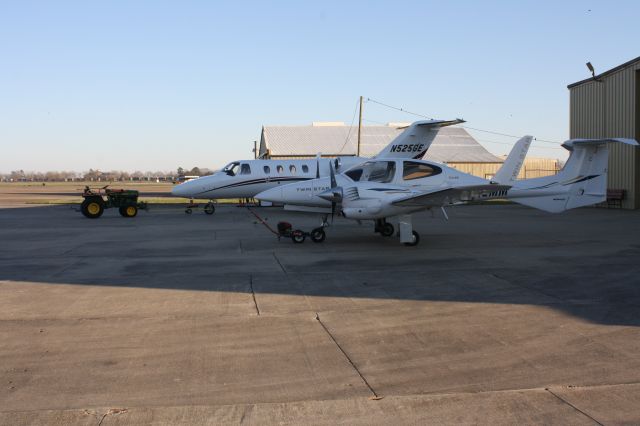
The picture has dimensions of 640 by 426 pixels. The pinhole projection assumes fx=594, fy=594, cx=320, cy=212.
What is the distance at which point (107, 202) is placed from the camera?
26203mm

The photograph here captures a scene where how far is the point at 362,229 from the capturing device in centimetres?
1978

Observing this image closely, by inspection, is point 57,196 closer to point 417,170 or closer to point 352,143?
point 352,143

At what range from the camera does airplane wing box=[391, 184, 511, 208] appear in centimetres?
1388

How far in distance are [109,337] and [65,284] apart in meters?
3.83

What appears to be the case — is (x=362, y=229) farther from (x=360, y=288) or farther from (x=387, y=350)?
(x=387, y=350)

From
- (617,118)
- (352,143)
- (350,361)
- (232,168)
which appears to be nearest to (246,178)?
(232,168)

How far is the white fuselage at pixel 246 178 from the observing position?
93.6ft

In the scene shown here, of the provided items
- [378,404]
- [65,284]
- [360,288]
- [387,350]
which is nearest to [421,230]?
[360,288]

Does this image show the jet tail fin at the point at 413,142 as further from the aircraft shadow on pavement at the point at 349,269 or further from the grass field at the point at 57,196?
the grass field at the point at 57,196

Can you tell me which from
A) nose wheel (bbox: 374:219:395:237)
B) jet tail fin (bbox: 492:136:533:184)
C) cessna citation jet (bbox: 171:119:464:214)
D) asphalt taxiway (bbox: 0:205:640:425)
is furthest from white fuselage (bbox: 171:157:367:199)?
asphalt taxiway (bbox: 0:205:640:425)

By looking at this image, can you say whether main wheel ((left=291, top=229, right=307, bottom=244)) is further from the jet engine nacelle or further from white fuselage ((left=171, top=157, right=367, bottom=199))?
white fuselage ((left=171, top=157, right=367, bottom=199))

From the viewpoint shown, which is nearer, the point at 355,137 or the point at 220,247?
the point at 220,247

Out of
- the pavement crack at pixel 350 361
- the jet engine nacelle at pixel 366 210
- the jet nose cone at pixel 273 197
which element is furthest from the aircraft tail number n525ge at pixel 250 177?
the pavement crack at pixel 350 361

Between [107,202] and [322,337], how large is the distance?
21.6 m
